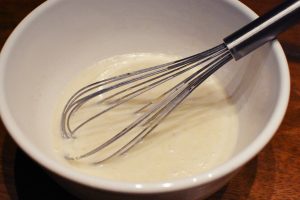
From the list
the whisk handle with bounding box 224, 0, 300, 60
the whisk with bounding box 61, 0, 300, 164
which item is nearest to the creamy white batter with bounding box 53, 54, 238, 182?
the whisk with bounding box 61, 0, 300, 164

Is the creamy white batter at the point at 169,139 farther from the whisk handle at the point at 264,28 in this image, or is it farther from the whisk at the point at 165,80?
the whisk handle at the point at 264,28

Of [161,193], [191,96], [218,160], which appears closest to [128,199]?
[161,193]

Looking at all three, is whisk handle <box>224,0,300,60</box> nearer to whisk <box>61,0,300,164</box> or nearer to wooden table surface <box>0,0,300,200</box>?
whisk <box>61,0,300,164</box>

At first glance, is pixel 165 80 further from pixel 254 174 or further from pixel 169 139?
pixel 254 174

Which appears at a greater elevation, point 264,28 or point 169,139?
point 264,28

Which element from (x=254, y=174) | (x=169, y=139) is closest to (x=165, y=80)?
(x=169, y=139)

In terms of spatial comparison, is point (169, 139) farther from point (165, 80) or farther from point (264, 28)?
point (264, 28)
